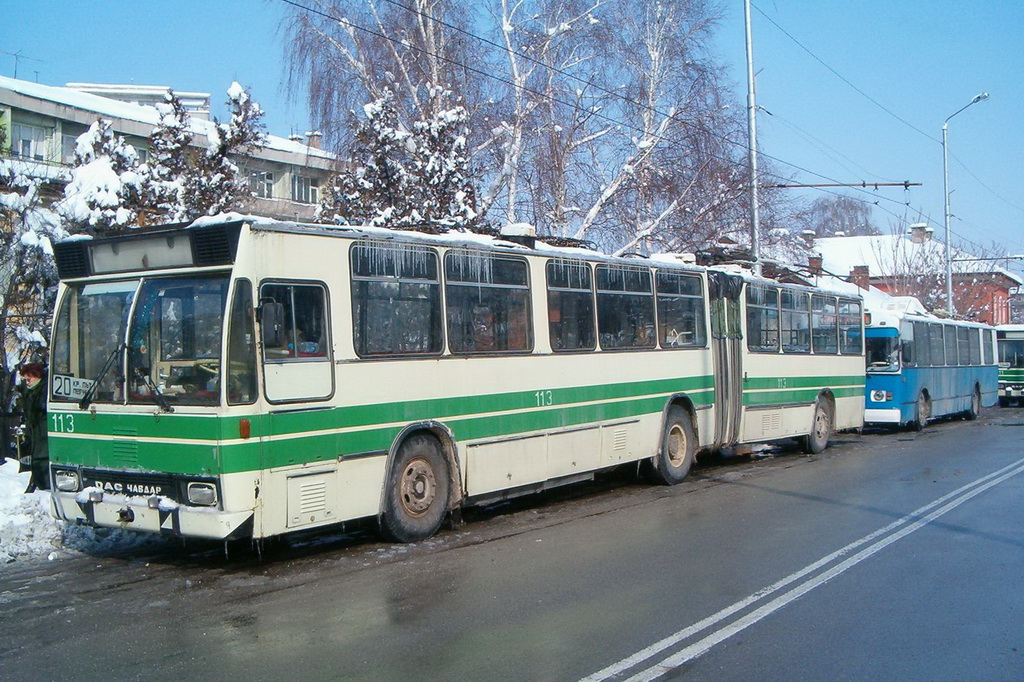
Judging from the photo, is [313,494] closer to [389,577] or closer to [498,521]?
[389,577]

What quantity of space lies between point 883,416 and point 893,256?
41447 mm

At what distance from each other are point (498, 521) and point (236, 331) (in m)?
4.41

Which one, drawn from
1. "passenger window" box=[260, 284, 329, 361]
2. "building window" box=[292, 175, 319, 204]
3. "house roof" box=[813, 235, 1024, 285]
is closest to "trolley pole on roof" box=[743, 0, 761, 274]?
"passenger window" box=[260, 284, 329, 361]

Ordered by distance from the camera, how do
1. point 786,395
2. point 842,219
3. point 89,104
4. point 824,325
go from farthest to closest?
point 842,219
point 89,104
point 824,325
point 786,395

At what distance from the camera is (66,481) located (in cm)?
914

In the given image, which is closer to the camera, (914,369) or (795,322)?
(795,322)

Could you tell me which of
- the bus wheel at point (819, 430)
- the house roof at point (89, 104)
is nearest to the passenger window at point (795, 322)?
the bus wheel at point (819, 430)

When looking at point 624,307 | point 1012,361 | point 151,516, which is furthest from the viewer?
point 1012,361

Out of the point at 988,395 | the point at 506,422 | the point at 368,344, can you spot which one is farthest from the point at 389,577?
the point at 988,395

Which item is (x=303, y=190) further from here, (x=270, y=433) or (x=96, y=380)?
(x=270, y=433)

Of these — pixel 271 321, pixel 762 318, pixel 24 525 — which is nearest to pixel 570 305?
pixel 271 321

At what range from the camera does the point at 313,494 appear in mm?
8812

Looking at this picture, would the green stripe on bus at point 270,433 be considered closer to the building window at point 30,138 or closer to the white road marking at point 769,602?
the white road marking at point 769,602

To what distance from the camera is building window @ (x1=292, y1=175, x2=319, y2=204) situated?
43.7 metres
